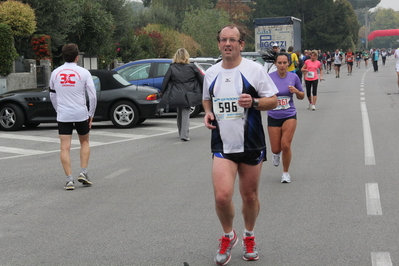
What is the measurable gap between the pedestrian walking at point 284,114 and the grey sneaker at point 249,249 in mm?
3534

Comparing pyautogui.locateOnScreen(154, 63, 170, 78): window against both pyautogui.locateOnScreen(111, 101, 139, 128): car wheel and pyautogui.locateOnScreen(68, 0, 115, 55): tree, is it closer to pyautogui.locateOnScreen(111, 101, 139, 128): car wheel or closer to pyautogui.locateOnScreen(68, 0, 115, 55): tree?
pyautogui.locateOnScreen(111, 101, 139, 128): car wheel

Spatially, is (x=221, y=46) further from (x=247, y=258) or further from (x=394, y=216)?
(x=394, y=216)

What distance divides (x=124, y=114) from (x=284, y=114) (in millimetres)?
8095

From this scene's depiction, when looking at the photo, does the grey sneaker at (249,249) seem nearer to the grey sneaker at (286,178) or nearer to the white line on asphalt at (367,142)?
the grey sneaker at (286,178)

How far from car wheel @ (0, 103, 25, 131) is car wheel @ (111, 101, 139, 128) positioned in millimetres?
2097

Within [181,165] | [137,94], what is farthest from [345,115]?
[181,165]

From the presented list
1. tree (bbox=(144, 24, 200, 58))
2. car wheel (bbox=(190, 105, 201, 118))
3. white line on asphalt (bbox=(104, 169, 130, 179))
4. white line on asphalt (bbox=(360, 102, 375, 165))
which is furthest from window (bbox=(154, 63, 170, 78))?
tree (bbox=(144, 24, 200, 58))

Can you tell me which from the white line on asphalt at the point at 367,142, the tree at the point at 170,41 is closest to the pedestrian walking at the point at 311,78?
the white line on asphalt at the point at 367,142

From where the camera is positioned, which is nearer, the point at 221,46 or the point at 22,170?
the point at 221,46

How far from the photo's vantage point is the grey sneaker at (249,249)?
17.7 feet

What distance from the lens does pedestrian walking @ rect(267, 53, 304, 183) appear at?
889cm

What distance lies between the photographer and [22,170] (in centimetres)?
1055

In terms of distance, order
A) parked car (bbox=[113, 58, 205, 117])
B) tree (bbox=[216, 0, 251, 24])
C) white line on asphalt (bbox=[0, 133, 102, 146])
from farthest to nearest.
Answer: tree (bbox=[216, 0, 251, 24])
parked car (bbox=[113, 58, 205, 117])
white line on asphalt (bbox=[0, 133, 102, 146])

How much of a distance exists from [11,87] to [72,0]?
8.40m
